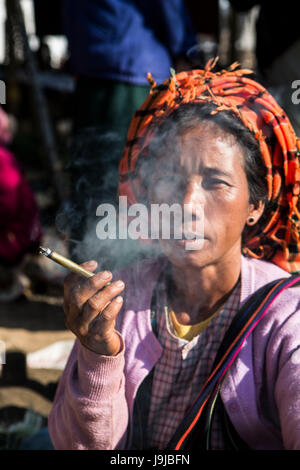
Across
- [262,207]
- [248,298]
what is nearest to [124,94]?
[262,207]

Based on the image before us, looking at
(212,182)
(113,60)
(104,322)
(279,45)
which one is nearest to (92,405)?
(104,322)

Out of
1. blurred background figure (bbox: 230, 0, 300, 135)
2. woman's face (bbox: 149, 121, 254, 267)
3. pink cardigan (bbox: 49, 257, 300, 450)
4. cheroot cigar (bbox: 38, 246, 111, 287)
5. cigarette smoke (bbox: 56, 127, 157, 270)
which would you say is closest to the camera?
cheroot cigar (bbox: 38, 246, 111, 287)

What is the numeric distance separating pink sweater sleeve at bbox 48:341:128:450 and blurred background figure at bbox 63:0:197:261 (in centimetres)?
150

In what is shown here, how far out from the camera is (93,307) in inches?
62.0

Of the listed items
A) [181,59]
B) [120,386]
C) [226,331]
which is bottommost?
[120,386]

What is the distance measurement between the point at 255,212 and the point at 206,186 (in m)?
0.27

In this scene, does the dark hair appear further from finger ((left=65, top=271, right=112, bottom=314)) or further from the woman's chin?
finger ((left=65, top=271, right=112, bottom=314))

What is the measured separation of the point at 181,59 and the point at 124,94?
479 mm

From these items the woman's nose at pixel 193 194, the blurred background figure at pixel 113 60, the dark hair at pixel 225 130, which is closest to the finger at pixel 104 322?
the woman's nose at pixel 193 194

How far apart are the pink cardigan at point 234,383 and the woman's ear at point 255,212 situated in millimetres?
161

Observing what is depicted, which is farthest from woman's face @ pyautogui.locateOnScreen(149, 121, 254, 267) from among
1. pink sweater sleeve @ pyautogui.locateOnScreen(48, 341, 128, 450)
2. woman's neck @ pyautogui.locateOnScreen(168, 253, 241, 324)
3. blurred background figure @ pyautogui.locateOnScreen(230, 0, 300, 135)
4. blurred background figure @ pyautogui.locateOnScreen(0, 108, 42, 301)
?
blurred background figure @ pyautogui.locateOnScreen(0, 108, 42, 301)

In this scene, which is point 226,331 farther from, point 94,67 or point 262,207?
point 94,67

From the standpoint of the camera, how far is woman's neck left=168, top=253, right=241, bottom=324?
6.37ft

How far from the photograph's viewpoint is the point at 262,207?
1943 millimetres
